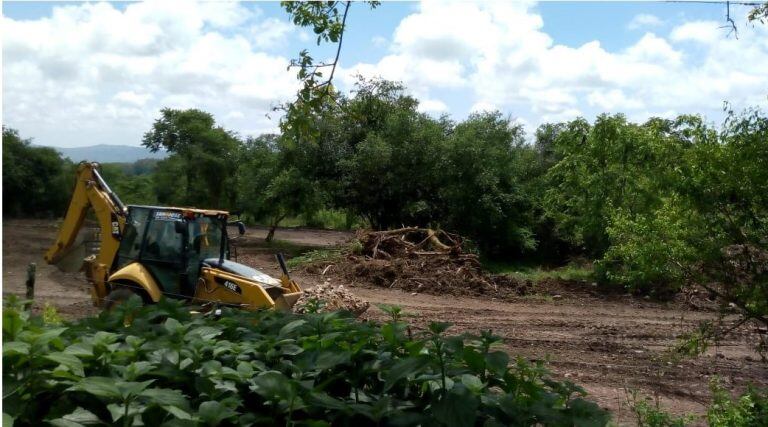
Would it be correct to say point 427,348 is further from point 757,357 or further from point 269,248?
point 269,248

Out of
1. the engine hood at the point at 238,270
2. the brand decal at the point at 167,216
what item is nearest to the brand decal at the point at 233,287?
the engine hood at the point at 238,270

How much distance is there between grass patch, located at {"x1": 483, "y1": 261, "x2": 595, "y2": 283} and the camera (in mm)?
20625

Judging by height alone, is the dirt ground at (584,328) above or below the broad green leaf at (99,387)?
below

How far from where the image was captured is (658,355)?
38.9ft

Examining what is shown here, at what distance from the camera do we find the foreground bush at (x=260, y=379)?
6.31ft

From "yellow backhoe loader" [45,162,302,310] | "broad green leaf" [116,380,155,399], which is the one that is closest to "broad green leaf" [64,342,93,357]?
"broad green leaf" [116,380,155,399]

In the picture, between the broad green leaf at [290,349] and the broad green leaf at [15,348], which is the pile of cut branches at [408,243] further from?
the broad green leaf at [15,348]

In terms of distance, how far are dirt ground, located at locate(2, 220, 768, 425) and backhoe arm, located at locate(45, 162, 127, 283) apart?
2.66ft

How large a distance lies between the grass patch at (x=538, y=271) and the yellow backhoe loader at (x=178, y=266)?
35.0 ft

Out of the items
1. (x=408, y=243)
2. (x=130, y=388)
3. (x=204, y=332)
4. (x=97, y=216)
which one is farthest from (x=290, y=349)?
(x=408, y=243)

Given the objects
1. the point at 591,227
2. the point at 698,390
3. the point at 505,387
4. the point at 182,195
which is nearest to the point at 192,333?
the point at 505,387

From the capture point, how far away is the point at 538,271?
74.4 feet

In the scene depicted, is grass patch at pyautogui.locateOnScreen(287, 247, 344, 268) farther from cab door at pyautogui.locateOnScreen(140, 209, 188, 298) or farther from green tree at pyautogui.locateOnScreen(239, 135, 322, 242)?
cab door at pyautogui.locateOnScreen(140, 209, 188, 298)

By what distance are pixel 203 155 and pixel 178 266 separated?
21.2 metres
